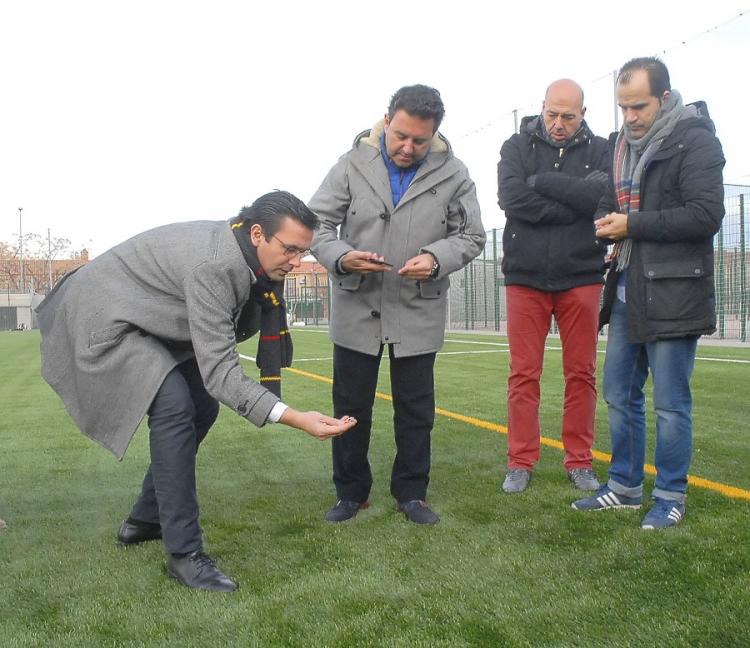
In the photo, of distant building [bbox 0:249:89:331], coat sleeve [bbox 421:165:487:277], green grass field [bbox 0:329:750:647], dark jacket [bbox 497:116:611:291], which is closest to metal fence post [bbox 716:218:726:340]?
green grass field [bbox 0:329:750:647]

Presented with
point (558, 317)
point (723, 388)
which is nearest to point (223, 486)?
point (558, 317)

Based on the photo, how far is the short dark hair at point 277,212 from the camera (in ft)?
8.81

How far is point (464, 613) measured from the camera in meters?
2.40

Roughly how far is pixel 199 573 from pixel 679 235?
2071 mm

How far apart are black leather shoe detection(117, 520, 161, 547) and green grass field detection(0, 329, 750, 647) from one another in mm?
58

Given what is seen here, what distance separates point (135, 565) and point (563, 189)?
92.3 inches

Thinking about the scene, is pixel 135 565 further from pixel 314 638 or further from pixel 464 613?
pixel 464 613

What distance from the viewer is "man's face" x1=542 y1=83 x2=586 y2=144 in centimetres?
371

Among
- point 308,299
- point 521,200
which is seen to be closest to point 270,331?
point 521,200

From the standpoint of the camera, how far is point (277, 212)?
2691 millimetres

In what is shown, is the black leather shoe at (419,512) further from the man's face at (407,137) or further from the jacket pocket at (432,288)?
the man's face at (407,137)

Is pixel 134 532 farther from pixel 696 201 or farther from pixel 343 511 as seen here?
pixel 696 201

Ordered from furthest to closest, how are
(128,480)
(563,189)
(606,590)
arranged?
(128,480), (563,189), (606,590)

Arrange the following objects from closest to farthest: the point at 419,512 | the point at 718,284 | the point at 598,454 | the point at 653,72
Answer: the point at 653,72
the point at 419,512
the point at 598,454
the point at 718,284
